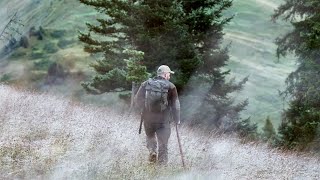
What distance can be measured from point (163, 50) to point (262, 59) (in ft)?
416

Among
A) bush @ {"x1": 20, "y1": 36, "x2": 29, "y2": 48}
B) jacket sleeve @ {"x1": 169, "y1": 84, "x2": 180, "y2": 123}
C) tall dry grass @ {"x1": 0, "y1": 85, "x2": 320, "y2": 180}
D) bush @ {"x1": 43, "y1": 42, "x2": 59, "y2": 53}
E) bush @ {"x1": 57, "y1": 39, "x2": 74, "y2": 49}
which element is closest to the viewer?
tall dry grass @ {"x1": 0, "y1": 85, "x2": 320, "y2": 180}

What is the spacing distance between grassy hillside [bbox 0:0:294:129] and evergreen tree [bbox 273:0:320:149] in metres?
60.9

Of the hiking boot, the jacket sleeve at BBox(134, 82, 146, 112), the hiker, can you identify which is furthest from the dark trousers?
the jacket sleeve at BBox(134, 82, 146, 112)

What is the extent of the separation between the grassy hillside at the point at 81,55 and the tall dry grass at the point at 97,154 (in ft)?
215

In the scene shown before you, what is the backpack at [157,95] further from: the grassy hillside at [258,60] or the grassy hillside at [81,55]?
the grassy hillside at [258,60]

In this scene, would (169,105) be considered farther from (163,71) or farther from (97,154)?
(97,154)

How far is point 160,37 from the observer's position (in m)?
19.8

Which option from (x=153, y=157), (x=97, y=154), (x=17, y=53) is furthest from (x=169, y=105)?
(x=17, y=53)

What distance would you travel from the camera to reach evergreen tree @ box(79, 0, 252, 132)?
19875 mm

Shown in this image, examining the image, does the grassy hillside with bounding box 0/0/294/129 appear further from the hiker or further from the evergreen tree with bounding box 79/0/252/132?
the hiker

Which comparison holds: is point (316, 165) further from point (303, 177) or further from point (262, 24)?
point (262, 24)

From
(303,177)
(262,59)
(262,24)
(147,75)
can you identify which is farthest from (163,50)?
(262,24)

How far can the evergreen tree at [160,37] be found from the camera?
1988 centimetres

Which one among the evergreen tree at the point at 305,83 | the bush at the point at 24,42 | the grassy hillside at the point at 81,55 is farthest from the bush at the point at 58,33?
the evergreen tree at the point at 305,83
